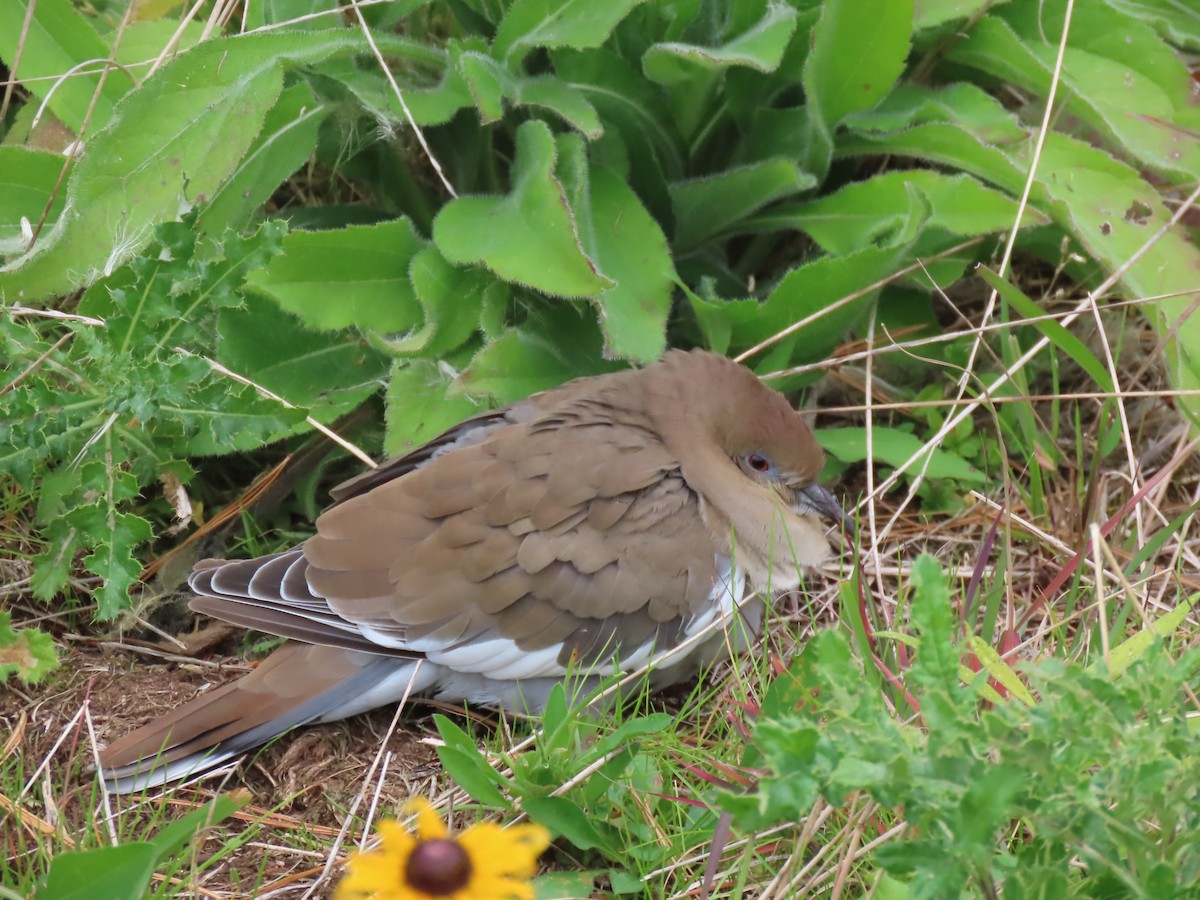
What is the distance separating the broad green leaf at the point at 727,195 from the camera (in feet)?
10.0

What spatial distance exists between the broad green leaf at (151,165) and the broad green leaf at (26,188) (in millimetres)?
203

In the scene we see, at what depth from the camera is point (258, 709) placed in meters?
2.42

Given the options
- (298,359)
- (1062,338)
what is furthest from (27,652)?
(1062,338)

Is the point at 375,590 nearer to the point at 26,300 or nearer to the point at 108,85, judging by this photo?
the point at 26,300

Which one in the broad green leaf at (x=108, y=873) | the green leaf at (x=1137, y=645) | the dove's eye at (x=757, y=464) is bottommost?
the dove's eye at (x=757, y=464)

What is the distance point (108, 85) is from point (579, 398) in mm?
1477

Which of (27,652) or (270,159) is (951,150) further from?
(27,652)

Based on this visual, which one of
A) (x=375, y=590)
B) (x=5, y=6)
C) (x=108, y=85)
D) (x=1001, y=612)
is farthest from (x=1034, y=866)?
(x=5, y=6)

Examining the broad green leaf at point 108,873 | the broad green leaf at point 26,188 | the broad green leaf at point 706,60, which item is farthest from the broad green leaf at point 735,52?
the broad green leaf at point 108,873

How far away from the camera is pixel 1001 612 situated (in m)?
2.77

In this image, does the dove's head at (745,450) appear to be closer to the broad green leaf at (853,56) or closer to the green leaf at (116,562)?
the broad green leaf at (853,56)

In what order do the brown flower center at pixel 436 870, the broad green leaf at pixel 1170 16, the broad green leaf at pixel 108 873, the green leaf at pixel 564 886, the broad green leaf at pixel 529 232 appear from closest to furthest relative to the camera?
the brown flower center at pixel 436 870 → the broad green leaf at pixel 108 873 → the green leaf at pixel 564 886 → the broad green leaf at pixel 529 232 → the broad green leaf at pixel 1170 16

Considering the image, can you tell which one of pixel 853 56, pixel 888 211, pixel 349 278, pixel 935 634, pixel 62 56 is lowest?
pixel 888 211

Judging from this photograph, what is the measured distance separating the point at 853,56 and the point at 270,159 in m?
1.50
